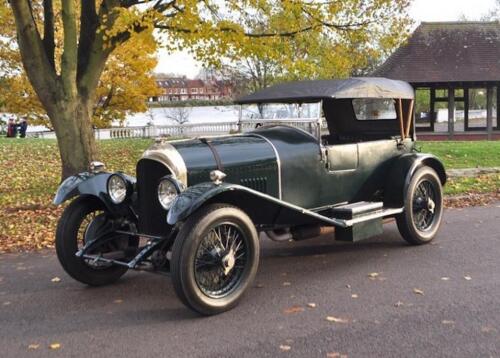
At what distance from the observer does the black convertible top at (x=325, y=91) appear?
603cm

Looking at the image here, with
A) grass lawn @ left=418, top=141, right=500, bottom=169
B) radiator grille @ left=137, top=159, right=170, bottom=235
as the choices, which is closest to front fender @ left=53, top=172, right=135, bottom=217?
radiator grille @ left=137, top=159, right=170, bottom=235

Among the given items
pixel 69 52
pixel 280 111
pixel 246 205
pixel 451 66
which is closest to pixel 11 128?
pixel 451 66

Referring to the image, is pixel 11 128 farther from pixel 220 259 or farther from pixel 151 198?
pixel 220 259

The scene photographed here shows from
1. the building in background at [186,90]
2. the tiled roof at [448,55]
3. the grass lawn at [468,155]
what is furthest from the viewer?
the building in background at [186,90]

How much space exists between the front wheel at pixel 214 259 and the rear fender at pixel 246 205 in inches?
5.3

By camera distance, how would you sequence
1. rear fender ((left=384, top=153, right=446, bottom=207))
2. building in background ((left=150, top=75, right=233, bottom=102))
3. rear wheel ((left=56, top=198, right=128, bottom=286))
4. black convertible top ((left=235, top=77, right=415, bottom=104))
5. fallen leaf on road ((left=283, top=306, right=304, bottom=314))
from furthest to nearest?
building in background ((left=150, top=75, right=233, bottom=102))
rear fender ((left=384, top=153, right=446, bottom=207))
black convertible top ((left=235, top=77, right=415, bottom=104))
rear wheel ((left=56, top=198, right=128, bottom=286))
fallen leaf on road ((left=283, top=306, right=304, bottom=314))

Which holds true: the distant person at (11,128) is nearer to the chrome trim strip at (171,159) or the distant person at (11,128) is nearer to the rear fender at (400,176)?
the rear fender at (400,176)

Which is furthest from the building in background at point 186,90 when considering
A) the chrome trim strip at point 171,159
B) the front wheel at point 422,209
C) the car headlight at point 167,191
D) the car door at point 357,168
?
the car headlight at point 167,191

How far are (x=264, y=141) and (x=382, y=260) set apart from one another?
5.87ft

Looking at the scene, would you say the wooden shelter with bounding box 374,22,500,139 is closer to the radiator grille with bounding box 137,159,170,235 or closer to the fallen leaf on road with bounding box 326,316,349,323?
the radiator grille with bounding box 137,159,170,235

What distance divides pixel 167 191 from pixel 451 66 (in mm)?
23405

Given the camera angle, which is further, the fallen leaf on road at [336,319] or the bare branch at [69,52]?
the bare branch at [69,52]

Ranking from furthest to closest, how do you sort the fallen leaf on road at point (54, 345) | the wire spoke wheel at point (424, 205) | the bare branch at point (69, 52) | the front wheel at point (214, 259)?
the bare branch at point (69, 52) → the wire spoke wheel at point (424, 205) → the front wheel at point (214, 259) → the fallen leaf on road at point (54, 345)

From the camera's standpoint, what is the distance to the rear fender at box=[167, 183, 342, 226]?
4.45 meters
